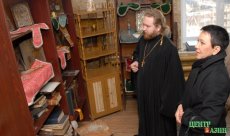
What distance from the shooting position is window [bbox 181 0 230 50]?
344 cm

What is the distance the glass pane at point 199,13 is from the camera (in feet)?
11.4

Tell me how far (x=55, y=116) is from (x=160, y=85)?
972 millimetres

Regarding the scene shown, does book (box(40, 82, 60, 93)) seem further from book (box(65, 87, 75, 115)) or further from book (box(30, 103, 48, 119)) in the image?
book (box(65, 87, 75, 115))

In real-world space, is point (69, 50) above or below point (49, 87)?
above

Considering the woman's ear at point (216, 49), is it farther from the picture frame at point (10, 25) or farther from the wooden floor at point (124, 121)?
the wooden floor at point (124, 121)

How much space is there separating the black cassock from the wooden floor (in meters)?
0.57

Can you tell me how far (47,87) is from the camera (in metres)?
2.01

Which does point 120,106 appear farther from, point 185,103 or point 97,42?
point 185,103

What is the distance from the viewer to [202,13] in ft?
11.6

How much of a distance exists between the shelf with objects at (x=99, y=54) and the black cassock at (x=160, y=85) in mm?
769

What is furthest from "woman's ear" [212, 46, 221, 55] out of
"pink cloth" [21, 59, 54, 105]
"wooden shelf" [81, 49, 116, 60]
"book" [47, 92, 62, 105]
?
"wooden shelf" [81, 49, 116, 60]

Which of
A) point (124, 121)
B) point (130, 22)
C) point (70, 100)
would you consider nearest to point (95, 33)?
point (130, 22)

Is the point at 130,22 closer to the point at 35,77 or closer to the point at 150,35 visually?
the point at 150,35

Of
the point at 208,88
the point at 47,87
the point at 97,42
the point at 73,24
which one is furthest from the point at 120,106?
the point at 208,88
